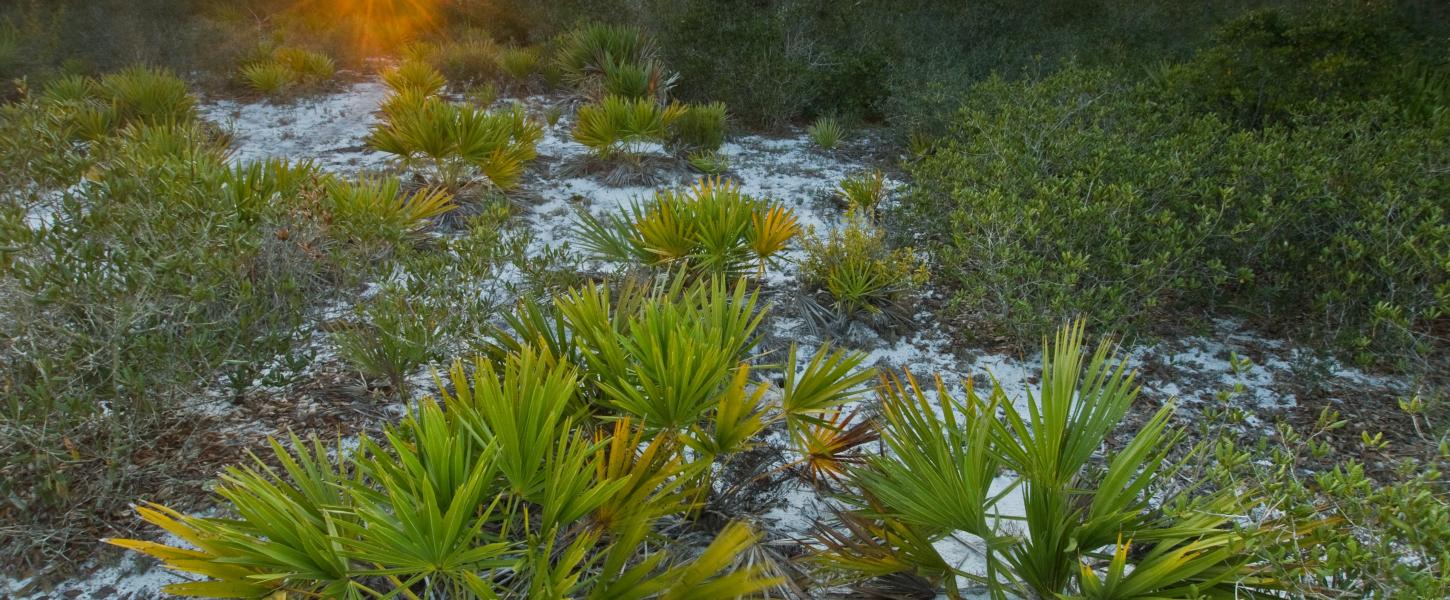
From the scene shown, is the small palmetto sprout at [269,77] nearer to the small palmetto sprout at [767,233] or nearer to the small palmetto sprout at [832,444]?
the small palmetto sprout at [767,233]

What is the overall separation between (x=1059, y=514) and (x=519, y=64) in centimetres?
904

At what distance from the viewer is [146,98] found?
6.27m

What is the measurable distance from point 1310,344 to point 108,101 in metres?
9.77

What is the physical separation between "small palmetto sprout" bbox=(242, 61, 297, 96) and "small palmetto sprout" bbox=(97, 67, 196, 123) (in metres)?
1.50

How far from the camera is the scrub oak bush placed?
3396 millimetres

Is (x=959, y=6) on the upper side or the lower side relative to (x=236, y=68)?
upper

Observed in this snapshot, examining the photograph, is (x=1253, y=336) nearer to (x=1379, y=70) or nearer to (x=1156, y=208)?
(x=1156, y=208)

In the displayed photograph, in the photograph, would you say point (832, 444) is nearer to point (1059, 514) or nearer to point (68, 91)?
point (1059, 514)

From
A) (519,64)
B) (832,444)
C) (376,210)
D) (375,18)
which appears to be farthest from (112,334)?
(375,18)

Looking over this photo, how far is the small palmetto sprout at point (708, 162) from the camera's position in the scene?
645 cm

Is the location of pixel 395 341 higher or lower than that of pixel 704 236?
lower

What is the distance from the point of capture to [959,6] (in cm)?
1076

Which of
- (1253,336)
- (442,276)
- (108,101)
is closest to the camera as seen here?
(442,276)

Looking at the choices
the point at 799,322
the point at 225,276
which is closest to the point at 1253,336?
the point at 799,322
